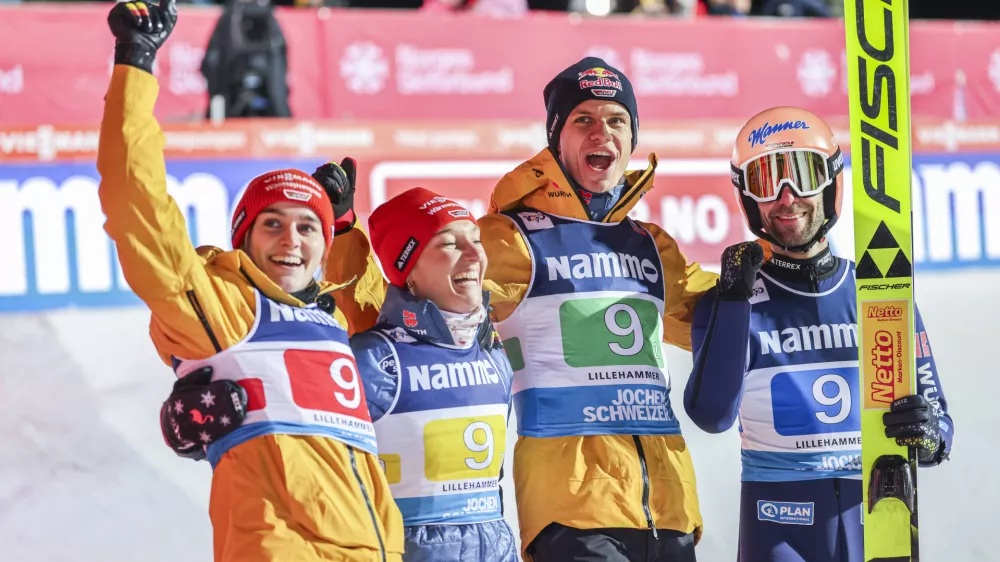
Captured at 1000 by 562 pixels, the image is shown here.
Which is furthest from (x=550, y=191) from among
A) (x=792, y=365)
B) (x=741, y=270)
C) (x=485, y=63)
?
(x=485, y=63)

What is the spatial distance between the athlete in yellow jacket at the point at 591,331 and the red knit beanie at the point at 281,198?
46 cm

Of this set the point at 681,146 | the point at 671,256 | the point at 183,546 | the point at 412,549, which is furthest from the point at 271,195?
the point at 681,146

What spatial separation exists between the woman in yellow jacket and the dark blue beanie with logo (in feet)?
3.46

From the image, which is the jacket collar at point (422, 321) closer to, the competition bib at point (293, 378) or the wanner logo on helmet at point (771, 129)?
the competition bib at point (293, 378)

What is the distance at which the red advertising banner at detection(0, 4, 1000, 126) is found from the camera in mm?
7613

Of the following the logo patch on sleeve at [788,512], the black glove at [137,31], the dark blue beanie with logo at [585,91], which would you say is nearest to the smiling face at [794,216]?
the dark blue beanie with logo at [585,91]

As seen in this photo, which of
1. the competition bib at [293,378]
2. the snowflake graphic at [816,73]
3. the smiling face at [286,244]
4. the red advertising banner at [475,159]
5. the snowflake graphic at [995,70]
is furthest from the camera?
the snowflake graphic at [995,70]

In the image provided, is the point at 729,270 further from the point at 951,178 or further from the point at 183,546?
the point at 951,178

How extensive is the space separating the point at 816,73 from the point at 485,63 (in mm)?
2511

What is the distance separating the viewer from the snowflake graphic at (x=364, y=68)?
326 inches

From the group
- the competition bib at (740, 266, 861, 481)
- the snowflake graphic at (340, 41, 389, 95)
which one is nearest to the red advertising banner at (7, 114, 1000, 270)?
the snowflake graphic at (340, 41, 389, 95)

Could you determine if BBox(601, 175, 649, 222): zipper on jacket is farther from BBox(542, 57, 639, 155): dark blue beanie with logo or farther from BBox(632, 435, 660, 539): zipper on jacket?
BBox(632, 435, 660, 539): zipper on jacket

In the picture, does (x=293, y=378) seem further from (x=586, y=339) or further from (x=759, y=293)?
(x=759, y=293)

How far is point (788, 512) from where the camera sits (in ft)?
12.8
